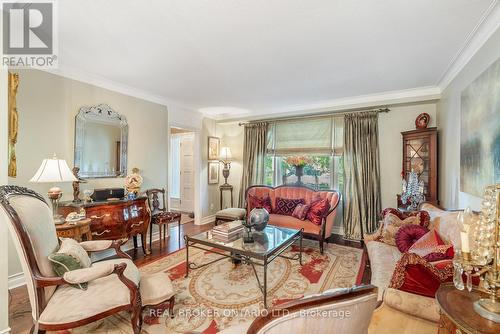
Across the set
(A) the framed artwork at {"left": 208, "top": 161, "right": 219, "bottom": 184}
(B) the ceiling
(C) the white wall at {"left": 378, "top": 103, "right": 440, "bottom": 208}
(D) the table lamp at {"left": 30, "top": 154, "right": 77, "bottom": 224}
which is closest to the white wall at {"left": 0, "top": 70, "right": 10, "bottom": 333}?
(D) the table lamp at {"left": 30, "top": 154, "right": 77, "bottom": 224}

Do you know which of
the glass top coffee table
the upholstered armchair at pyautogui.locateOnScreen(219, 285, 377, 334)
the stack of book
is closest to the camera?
the upholstered armchair at pyautogui.locateOnScreen(219, 285, 377, 334)

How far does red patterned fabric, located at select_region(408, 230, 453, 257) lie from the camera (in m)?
1.88

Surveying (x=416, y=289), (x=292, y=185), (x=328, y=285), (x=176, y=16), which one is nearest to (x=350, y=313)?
(x=416, y=289)

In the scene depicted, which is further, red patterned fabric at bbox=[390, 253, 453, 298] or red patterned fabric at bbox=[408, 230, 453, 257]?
red patterned fabric at bbox=[408, 230, 453, 257]

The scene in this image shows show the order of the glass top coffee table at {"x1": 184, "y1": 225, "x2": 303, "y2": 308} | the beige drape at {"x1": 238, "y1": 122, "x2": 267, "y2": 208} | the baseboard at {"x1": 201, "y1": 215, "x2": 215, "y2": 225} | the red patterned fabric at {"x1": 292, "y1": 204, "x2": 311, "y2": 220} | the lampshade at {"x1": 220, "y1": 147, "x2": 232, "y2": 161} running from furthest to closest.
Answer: the lampshade at {"x1": 220, "y1": 147, "x2": 232, "y2": 161}
the baseboard at {"x1": 201, "y1": 215, "x2": 215, "y2": 225}
the beige drape at {"x1": 238, "y1": 122, "x2": 267, "y2": 208}
the red patterned fabric at {"x1": 292, "y1": 204, "x2": 311, "y2": 220}
the glass top coffee table at {"x1": 184, "y1": 225, "x2": 303, "y2": 308}

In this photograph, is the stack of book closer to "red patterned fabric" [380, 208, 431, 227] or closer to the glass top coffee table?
the glass top coffee table

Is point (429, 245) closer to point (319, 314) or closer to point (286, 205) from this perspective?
point (319, 314)

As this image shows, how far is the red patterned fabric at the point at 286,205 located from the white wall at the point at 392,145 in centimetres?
153

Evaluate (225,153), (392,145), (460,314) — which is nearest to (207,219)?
(225,153)

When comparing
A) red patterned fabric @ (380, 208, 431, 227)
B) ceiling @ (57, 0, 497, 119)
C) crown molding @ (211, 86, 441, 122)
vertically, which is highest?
ceiling @ (57, 0, 497, 119)

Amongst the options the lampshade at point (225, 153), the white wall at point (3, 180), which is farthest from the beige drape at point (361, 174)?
the white wall at point (3, 180)

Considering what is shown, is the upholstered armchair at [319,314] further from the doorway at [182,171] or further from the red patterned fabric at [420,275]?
the doorway at [182,171]

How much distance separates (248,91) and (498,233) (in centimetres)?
338

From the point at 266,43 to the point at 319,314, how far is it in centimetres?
235
